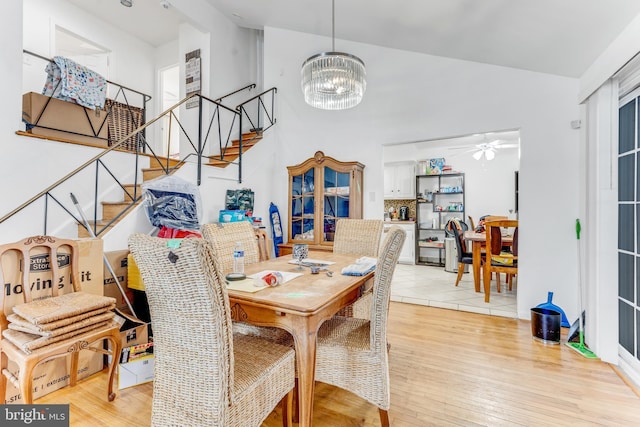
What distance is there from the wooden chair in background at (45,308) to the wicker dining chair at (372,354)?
4.37ft

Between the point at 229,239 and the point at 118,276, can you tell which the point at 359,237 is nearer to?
the point at 229,239

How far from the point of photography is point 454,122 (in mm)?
3383

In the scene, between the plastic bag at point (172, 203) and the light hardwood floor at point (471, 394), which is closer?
the light hardwood floor at point (471, 394)

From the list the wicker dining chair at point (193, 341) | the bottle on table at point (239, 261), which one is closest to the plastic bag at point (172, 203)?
the bottle on table at point (239, 261)

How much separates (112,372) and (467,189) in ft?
21.3

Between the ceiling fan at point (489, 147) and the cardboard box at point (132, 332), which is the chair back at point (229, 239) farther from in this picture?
the ceiling fan at point (489, 147)

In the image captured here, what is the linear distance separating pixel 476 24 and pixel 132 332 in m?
3.75

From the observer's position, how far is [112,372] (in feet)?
5.98

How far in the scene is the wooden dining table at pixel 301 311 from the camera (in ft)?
4.07

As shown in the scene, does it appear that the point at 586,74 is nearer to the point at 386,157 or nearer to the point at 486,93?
the point at 486,93

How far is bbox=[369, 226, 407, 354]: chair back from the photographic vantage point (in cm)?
140

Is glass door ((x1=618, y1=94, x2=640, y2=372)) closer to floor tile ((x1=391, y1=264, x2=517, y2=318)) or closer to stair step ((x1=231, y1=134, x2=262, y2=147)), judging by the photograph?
floor tile ((x1=391, y1=264, x2=517, y2=318))

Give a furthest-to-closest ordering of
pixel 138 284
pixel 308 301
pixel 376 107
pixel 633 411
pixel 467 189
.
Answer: pixel 467 189, pixel 376 107, pixel 138 284, pixel 633 411, pixel 308 301

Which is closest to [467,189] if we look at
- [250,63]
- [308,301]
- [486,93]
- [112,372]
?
[486,93]
